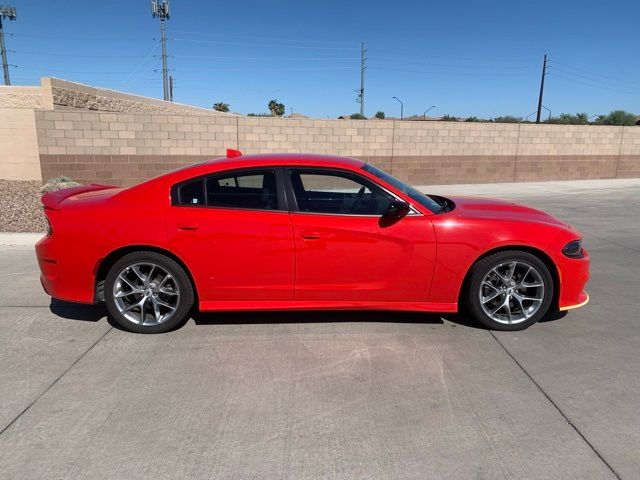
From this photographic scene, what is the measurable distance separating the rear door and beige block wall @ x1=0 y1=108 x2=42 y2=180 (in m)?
11.3

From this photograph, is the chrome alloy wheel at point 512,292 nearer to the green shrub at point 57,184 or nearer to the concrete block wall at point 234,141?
the green shrub at point 57,184

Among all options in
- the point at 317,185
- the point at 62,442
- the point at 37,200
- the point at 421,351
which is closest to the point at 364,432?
the point at 421,351

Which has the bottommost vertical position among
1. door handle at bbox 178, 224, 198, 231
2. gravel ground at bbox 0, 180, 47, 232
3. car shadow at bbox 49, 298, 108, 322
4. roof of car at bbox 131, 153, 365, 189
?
car shadow at bbox 49, 298, 108, 322

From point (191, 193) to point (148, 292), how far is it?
952 millimetres

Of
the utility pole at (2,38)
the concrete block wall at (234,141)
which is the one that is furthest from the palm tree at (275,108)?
the concrete block wall at (234,141)

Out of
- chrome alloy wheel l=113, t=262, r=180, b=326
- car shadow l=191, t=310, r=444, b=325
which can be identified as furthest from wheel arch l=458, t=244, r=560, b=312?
chrome alloy wheel l=113, t=262, r=180, b=326

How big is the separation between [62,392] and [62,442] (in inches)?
24.5

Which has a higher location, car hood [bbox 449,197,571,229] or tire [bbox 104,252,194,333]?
car hood [bbox 449,197,571,229]

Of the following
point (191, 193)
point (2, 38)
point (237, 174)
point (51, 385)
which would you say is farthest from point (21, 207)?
point (2, 38)

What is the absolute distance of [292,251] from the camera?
4113 mm

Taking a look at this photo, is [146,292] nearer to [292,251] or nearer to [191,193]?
[191,193]

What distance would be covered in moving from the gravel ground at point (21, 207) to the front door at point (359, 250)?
243 inches

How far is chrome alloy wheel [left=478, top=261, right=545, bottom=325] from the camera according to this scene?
426cm

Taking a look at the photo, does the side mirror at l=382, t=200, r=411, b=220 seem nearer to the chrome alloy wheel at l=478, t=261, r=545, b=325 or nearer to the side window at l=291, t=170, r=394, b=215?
the side window at l=291, t=170, r=394, b=215
